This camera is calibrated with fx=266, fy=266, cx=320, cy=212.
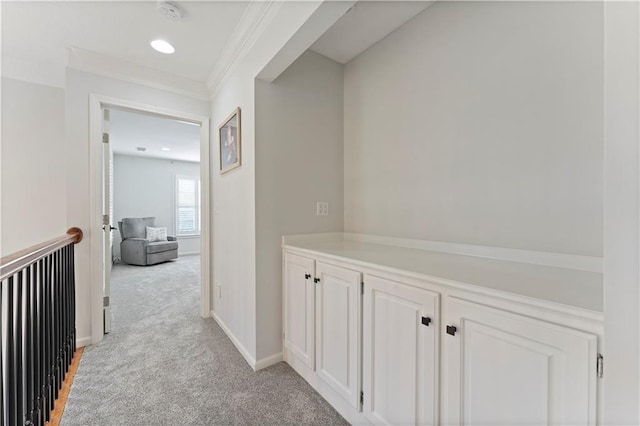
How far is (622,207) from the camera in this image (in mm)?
549

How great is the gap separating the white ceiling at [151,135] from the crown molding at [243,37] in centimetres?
125

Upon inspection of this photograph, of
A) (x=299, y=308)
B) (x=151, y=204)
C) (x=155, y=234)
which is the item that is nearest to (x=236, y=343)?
(x=299, y=308)

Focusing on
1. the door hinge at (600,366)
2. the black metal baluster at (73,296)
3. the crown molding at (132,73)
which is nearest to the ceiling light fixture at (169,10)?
the crown molding at (132,73)

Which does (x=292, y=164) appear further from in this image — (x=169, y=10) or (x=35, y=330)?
(x=35, y=330)

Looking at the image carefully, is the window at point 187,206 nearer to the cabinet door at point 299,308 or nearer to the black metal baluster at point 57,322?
the black metal baluster at point 57,322

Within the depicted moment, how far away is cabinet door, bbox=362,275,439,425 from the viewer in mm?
1035

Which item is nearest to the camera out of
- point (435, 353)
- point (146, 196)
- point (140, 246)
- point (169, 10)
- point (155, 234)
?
point (435, 353)

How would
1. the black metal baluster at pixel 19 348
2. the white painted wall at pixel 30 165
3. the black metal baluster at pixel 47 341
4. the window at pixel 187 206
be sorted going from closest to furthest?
the black metal baluster at pixel 19 348
the black metal baluster at pixel 47 341
the white painted wall at pixel 30 165
the window at pixel 187 206

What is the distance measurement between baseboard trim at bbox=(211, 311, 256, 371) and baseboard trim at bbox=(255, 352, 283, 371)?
4 centimetres

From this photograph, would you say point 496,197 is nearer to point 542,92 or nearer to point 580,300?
point 542,92

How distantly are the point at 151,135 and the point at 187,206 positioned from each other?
2.72 m

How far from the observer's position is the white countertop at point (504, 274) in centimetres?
80

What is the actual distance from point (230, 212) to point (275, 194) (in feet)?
2.21

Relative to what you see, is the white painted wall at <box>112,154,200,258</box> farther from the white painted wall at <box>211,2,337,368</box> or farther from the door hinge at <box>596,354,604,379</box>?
the door hinge at <box>596,354,604,379</box>
